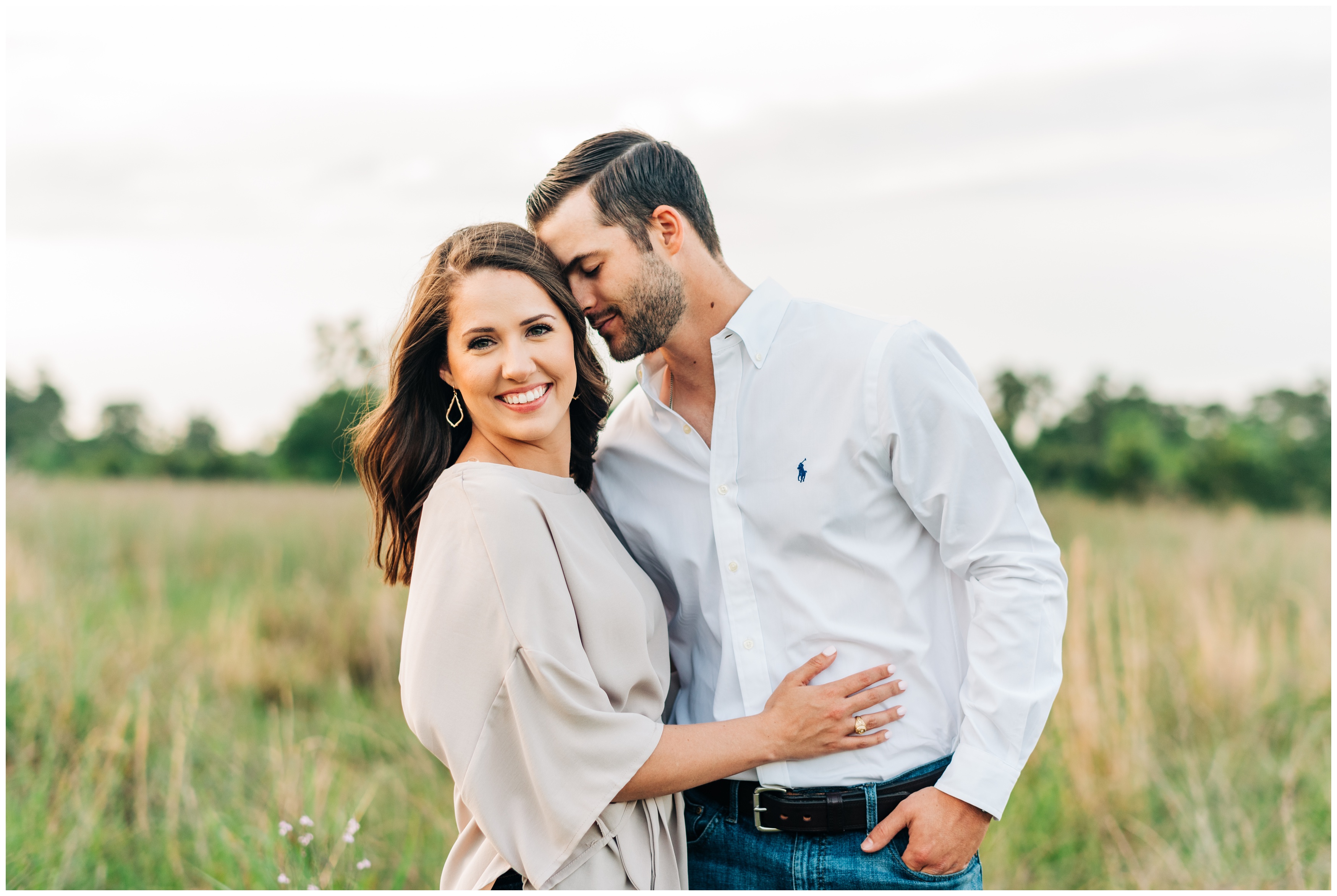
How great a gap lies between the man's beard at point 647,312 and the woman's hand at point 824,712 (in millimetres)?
861

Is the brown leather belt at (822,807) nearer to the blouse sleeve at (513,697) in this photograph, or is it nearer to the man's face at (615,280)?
the blouse sleeve at (513,697)

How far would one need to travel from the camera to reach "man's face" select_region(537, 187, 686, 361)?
2236 millimetres

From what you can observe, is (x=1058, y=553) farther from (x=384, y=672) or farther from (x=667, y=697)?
(x=384, y=672)

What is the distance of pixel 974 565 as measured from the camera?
202 cm

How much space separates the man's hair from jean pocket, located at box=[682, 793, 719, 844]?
1361 mm

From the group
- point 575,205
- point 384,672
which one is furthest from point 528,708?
point 384,672

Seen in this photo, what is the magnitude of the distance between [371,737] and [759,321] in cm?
358

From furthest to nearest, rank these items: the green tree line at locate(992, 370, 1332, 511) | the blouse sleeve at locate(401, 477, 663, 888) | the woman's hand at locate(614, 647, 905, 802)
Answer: the green tree line at locate(992, 370, 1332, 511), the woman's hand at locate(614, 647, 905, 802), the blouse sleeve at locate(401, 477, 663, 888)

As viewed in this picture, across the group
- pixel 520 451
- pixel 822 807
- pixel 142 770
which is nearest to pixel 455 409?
pixel 520 451

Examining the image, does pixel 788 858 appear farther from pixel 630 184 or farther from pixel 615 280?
pixel 630 184

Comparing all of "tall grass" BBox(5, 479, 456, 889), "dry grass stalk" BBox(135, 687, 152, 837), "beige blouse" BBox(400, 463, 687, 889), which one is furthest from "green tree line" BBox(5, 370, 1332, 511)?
"beige blouse" BBox(400, 463, 687, 889)

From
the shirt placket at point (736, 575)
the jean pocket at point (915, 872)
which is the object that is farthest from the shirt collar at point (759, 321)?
the jean pocket at point (915, 872)

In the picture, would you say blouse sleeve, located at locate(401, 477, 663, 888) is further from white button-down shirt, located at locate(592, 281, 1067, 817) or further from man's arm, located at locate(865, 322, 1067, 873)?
man's arm, located at locate(865, 322, 1067, 873)

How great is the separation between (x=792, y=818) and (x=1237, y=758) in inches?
145
